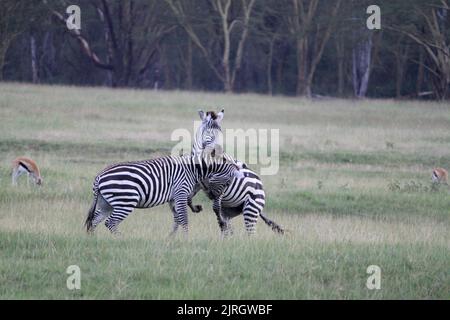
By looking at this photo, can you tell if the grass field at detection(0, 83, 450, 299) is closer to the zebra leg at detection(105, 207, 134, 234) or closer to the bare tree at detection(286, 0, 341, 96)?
the zebra leg at detection(105, 207, 134, 234)

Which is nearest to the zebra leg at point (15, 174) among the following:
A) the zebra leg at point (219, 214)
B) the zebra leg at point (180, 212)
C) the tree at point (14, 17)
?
the zebra leg at point (180, 212)

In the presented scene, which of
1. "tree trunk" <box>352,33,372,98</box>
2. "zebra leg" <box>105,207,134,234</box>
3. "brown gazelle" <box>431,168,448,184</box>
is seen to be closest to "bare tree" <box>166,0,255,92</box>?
"tree trunk" <box>352,33,372,98</box>

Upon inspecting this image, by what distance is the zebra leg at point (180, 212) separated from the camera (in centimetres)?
1048

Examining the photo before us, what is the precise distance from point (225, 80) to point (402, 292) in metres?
39.5

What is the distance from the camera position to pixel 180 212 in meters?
10.6

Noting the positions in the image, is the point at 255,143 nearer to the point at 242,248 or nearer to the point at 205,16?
the point at 242,248

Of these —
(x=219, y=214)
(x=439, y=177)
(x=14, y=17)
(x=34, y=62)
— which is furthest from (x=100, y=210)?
→ (x=34, y=62)

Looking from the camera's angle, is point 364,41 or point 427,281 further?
point 364,41

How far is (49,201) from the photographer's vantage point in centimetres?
→ 1348

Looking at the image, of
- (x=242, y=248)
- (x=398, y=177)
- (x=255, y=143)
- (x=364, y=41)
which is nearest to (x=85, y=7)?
(x=364, y=41)

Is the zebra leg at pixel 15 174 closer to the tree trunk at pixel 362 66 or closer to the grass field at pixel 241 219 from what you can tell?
the grass field at pixel 241 219

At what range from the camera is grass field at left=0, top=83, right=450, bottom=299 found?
7.72m

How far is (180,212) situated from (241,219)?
2917mm
